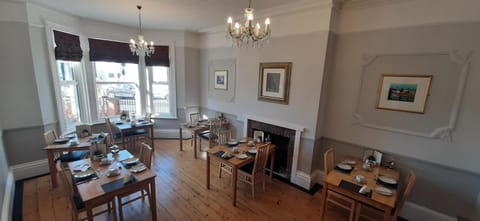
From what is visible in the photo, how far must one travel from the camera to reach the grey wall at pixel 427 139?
2.23 m

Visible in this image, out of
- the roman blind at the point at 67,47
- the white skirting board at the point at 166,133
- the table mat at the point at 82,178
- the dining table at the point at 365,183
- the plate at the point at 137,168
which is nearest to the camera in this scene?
the dining table at the point at 365,183

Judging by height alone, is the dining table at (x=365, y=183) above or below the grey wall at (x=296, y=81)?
below

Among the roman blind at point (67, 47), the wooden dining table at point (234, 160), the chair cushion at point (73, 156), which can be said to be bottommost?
the chair cushion at point (73, 156)

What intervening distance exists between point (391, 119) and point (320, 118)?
37.1 inches

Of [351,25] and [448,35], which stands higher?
[351,25]

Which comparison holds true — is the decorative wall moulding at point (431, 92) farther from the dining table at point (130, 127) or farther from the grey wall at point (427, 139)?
the dining table at point (130, 127)

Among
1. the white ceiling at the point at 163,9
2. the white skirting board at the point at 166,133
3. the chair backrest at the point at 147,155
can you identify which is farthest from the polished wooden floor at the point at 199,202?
the white ceiling at the point at 163,9

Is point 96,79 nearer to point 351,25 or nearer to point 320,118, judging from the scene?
point 320,118

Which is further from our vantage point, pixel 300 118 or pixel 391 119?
pixel 300 118

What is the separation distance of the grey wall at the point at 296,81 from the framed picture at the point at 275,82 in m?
0.08

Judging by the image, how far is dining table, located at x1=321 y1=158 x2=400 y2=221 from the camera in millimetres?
2080

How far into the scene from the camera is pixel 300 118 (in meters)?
3.33

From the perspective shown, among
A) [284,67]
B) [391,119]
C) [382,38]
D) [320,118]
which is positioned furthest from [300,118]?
[382,38]

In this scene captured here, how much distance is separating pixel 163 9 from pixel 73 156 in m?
3.02
